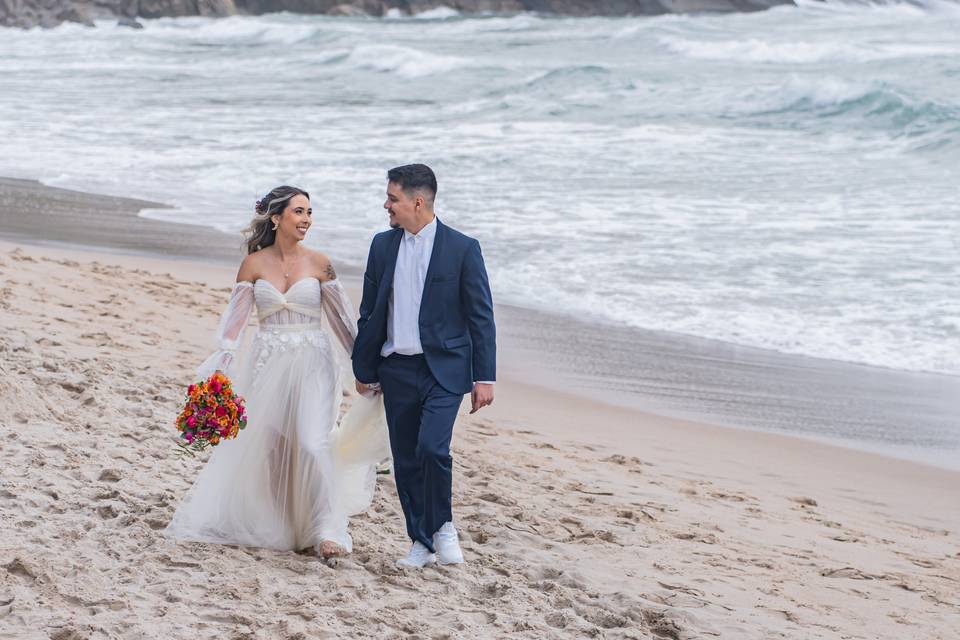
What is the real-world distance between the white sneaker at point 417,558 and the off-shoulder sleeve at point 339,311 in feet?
2.69

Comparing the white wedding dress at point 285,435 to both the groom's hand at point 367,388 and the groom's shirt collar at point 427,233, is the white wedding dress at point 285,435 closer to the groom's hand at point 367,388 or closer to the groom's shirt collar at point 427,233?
the groom's hand at point 367,388

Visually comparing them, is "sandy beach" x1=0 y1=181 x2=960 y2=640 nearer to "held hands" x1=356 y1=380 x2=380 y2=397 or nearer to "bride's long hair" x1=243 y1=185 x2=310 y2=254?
"held hands" x1=356 y1=380 x2=380 y2=397

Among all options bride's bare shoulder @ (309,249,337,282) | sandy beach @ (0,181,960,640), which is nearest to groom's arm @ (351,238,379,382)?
A: bride's bare shoulder @ (309,249,337,282)

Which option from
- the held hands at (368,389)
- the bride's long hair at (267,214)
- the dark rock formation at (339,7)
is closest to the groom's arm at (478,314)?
the held hands at (368,389)

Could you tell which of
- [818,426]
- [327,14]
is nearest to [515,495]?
[818,426]

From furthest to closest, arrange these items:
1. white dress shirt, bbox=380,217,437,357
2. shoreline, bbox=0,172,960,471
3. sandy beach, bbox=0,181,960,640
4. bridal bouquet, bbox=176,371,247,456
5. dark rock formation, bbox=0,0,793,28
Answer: dark rock formation, bbox=0,0,793,28 → shoreline, bbox=0,172,960,471 → white dress shirt, bbox=380,217,437,357 → bridal bouquet, bbox=176,371,247,456 → sandy beach, bbox=0,181,960,640

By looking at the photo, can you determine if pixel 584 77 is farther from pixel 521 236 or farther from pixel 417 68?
pixel 521 236

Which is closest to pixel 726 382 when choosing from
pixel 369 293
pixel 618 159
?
pixel 369 293

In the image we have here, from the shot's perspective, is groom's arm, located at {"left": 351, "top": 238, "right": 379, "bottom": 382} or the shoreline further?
the shoreline

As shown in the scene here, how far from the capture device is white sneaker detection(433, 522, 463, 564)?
4961 millimetres

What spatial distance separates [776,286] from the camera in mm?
11234

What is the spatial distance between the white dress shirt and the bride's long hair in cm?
47

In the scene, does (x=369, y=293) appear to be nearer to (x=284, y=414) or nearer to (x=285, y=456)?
(x=284, y=414)

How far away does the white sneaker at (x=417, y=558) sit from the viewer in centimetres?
497
